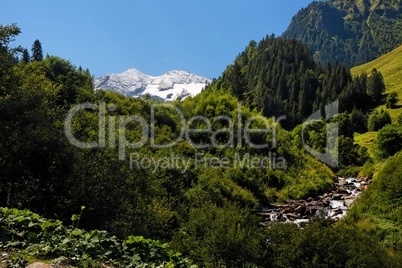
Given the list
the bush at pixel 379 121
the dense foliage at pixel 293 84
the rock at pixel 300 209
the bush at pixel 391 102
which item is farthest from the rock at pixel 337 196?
the bush at pixel 391 102

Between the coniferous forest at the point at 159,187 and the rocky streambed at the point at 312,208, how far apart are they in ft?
5.52

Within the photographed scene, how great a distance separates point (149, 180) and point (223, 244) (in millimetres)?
10890

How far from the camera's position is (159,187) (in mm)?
26531

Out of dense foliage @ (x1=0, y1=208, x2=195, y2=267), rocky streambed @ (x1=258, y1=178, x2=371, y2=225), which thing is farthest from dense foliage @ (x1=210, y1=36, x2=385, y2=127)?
dense foliage @ (x1=0, y1=208, x2=195, y2=267)

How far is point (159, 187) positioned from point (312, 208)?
699 inches

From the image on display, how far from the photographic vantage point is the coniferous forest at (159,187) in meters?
9.45

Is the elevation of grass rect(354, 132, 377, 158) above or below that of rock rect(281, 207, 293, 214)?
above

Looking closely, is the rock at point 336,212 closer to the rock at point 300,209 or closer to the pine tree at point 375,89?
the rock at point 300,209

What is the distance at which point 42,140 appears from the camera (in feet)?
53.1

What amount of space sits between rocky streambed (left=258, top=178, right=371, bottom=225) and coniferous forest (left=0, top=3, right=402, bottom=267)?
1.68m

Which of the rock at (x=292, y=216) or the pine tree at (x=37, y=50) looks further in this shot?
the pine tree at (x=37, y=50)

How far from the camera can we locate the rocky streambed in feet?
109

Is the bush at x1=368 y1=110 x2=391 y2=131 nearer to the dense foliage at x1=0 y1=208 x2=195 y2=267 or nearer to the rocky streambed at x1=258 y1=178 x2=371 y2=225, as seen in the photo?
the rocky streambed at x1=258 y1=178 x2=371 y2=225

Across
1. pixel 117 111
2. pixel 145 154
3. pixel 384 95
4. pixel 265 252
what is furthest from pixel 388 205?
pixel 384 95
